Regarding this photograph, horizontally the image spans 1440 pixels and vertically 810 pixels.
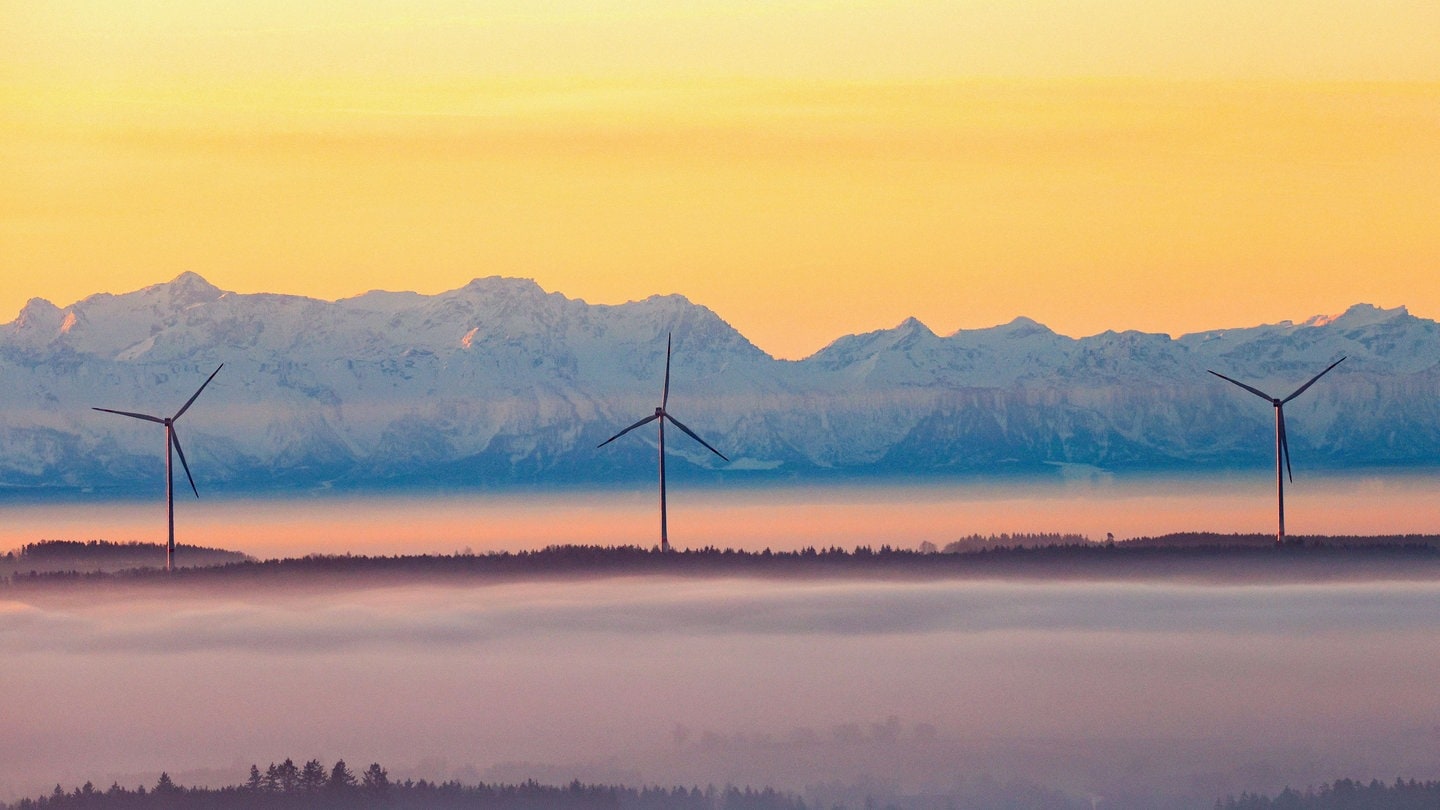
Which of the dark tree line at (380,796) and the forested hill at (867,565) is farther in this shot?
the forested hill at (867,565)

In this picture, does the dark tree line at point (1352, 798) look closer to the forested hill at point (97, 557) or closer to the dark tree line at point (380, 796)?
the dark tree line at point (380, 796)

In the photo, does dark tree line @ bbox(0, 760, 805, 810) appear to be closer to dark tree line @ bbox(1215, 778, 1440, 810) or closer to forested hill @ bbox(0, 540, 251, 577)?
dark tree line @ bbox(1215, 778, 1440, 810)

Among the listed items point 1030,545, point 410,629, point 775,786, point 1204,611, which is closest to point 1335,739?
point 775,786

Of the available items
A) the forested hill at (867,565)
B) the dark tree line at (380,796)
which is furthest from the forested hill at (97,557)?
the dark tree line at (380,796)

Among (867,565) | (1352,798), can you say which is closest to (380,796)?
(1352,798)

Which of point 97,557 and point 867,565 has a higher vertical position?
point 97,557

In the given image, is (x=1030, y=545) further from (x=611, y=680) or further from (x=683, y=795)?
(x=683, y=795)

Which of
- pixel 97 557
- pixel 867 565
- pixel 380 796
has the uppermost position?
pixel 97 557

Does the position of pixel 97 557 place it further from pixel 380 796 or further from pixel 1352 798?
pixel 1352 798
